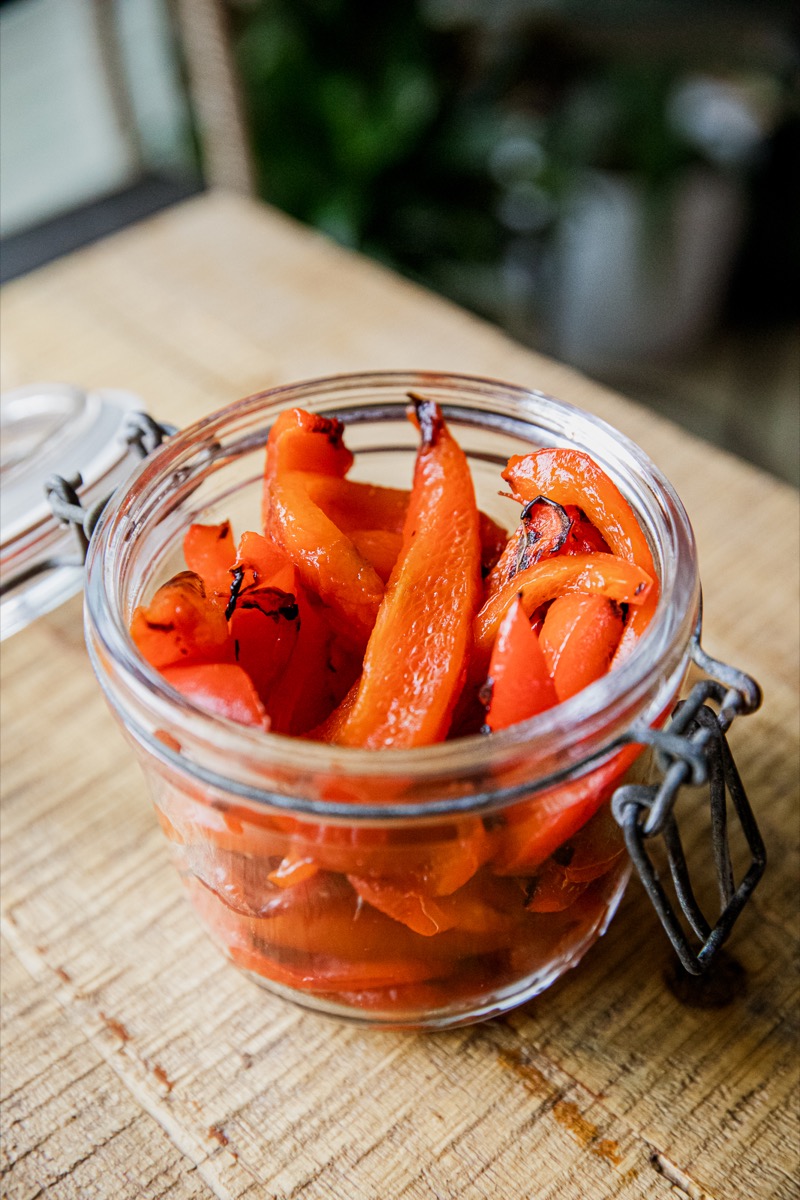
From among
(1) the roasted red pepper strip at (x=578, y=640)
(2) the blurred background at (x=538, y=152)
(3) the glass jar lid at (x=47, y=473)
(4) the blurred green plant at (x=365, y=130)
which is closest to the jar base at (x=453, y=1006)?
(1) the roasted red pepper strip at (x=578, y=640)

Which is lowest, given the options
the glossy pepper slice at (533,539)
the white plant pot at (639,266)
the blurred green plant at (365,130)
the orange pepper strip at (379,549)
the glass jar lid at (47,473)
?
the white plant pot at (639,266)

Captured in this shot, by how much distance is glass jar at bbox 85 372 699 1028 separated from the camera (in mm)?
407

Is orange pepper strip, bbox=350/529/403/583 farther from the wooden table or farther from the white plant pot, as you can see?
the white plant pot

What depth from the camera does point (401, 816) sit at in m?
0.41

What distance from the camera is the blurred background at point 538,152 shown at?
6.13 feet

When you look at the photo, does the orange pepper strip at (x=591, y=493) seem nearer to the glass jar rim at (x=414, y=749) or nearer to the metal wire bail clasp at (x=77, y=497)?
the glass jar rim at (x=414, y=749)

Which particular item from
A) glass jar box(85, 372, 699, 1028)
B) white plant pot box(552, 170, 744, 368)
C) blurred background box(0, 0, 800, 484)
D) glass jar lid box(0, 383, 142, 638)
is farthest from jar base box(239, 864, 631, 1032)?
white plant pot box(552, 170, 744, 368)

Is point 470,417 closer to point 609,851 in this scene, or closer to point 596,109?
point 609,851

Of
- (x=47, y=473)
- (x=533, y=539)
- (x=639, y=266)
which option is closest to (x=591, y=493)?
(x=533, y=539)

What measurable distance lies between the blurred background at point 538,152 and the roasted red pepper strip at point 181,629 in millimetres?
1383

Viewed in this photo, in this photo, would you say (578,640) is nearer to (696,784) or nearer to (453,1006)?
(696,784)

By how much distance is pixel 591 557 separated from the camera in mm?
464

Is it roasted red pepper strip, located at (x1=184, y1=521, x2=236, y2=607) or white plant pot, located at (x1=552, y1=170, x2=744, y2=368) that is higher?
roasted red pepper strip, located at (x1=184, y1=521, x2=236, y2=607)

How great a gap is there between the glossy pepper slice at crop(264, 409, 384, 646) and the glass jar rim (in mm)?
67
